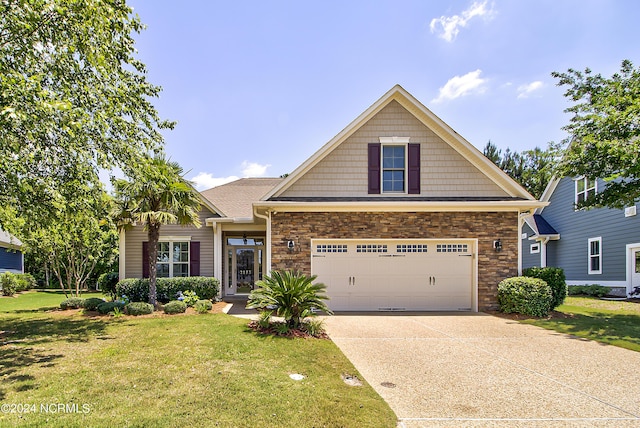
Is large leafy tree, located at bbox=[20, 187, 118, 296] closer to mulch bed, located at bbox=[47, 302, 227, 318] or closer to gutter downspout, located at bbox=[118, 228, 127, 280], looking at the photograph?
gutter downspout, located at bbox=[118, 228, 127, 280]

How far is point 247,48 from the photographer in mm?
11188

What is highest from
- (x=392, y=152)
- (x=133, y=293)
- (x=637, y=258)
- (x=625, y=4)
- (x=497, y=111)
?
(x=625, y=4)

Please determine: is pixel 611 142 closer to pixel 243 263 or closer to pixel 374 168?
pixel 374 168

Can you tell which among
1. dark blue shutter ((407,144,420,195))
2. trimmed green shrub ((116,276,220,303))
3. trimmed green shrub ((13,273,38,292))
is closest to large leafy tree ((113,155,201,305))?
trimmed green shrub ((116,276,220,303))

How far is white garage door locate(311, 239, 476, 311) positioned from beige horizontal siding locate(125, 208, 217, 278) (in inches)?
189

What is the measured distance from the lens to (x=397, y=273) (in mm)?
12242

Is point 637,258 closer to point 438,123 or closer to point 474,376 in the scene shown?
point 438,123

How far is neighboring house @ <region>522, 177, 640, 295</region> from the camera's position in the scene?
1623cm

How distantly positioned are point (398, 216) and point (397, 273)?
1.81 m

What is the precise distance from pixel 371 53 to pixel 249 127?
584 cm

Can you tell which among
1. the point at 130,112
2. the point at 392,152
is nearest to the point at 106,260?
the point at 130,112

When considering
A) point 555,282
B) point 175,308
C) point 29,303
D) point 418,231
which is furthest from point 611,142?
point 29,303

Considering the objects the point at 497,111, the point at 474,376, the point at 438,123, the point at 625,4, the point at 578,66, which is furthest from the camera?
the point at 497,111

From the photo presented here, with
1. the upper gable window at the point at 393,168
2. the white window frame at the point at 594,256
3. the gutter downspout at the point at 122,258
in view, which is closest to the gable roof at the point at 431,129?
the upper gable window at the point at 393,168
